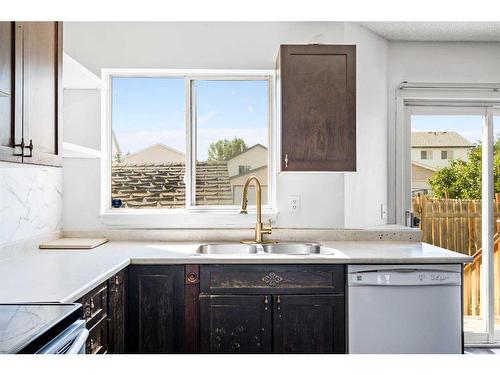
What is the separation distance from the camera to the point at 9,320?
3.93ft

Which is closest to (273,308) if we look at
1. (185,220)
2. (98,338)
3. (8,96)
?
(98,338)

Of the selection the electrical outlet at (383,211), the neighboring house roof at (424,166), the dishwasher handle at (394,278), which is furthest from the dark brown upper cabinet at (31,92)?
the neighboring house roof at (424,166)

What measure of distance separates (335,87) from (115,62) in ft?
4.80

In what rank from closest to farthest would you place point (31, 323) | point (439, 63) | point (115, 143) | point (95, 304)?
point (31, 323) < point (95, 304) < point (115, 143) < point (439, 63)

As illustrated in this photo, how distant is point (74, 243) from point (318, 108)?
5.37 feet

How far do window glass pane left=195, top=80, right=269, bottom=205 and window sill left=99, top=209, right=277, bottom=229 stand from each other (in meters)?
0.14

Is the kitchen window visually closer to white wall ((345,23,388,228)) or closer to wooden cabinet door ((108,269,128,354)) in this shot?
white wall ((345,23,388,228))

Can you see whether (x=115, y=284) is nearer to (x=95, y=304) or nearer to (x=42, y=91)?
(x=95, y=304)

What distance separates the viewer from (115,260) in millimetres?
2246

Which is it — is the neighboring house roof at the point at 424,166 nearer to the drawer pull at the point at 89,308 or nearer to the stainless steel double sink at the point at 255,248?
the stainless steel double sink at the point at 255,248

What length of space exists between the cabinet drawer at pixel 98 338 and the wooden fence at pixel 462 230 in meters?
2.42

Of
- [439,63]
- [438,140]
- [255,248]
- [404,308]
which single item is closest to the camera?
[404,308]

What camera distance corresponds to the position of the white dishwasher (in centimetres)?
238
